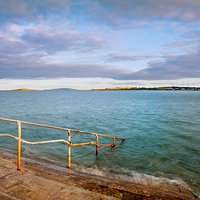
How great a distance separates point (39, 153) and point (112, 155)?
15.1ft

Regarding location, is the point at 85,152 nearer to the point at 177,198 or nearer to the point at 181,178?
the point at 181,178

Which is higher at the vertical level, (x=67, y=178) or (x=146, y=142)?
(x=67, y=178)

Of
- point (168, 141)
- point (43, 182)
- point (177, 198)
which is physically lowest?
point (168, 141)

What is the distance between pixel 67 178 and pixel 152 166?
655 cm

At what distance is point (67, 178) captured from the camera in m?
5.43

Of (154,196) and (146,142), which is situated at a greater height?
(154,196)

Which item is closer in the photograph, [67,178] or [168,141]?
[67,178]

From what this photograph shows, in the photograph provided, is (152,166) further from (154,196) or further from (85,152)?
(154,196)

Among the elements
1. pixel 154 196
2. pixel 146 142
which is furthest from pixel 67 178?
pixel 146 142

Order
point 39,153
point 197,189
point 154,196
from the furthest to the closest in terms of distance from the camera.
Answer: point 39,153 → point 197,189 → point 154,196

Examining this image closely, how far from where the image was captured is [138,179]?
866cm

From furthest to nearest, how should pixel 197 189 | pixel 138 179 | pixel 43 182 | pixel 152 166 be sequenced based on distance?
1. pixel 152 166
2. pixel 138 179
3. pixel 197 189
4. pixel 43 182

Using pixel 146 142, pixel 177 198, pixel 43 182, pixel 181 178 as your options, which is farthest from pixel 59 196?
pixel 146 142

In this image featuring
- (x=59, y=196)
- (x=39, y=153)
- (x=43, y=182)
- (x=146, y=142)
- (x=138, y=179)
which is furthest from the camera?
(x=146, y=142)
